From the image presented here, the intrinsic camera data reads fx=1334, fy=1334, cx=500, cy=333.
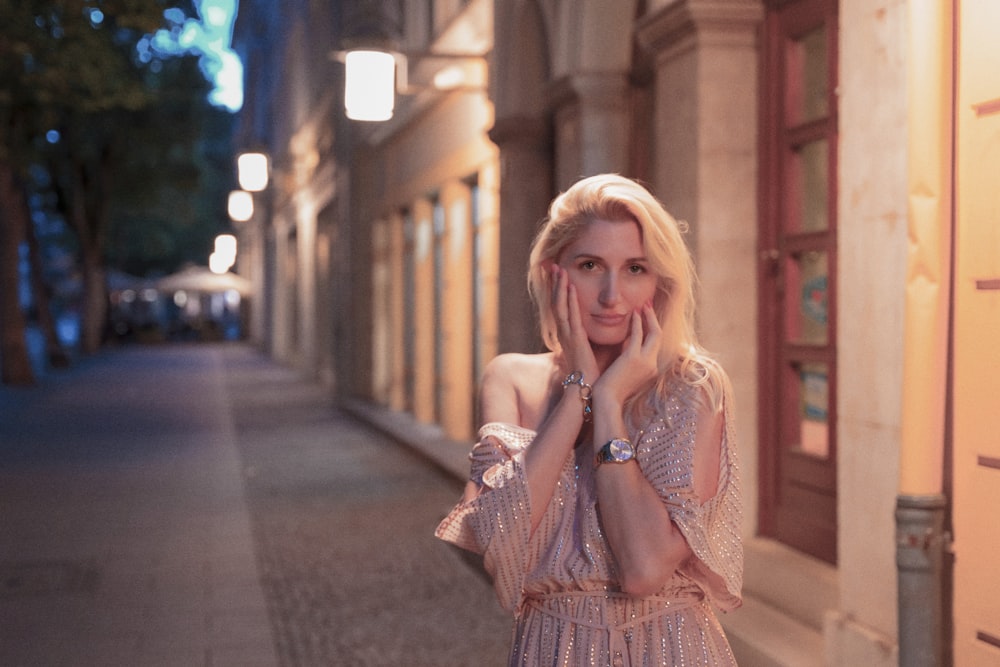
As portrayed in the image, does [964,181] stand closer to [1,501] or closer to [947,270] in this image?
[947,270]

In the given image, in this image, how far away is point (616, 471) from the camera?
7.31 feet

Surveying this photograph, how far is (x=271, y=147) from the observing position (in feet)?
143

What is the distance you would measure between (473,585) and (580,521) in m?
5.54

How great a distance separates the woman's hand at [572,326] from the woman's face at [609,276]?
2 centimetres

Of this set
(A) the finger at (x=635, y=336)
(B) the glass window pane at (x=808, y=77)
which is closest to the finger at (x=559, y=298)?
(A) the finger at (x=635, y=336)

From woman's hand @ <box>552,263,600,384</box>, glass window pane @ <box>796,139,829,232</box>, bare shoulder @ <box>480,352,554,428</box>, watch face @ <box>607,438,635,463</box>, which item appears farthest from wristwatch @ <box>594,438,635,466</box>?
glass window pane @ <box>796,139,829,232</box>

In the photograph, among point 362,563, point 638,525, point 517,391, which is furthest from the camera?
point 362,563

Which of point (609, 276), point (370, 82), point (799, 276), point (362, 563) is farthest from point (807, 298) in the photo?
point (370, 82)

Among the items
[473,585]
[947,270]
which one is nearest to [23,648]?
[473,585]

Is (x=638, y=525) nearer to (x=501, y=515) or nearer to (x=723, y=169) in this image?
(x=501, y=515)

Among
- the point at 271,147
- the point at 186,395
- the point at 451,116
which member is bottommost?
the point at 186,395

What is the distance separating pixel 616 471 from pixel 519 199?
825 cm

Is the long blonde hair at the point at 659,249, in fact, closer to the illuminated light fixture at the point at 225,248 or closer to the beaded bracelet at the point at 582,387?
the beaded bracelet at the point at 582,387

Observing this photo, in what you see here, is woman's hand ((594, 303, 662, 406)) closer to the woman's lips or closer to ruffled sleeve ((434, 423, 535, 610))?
the woman's lips
